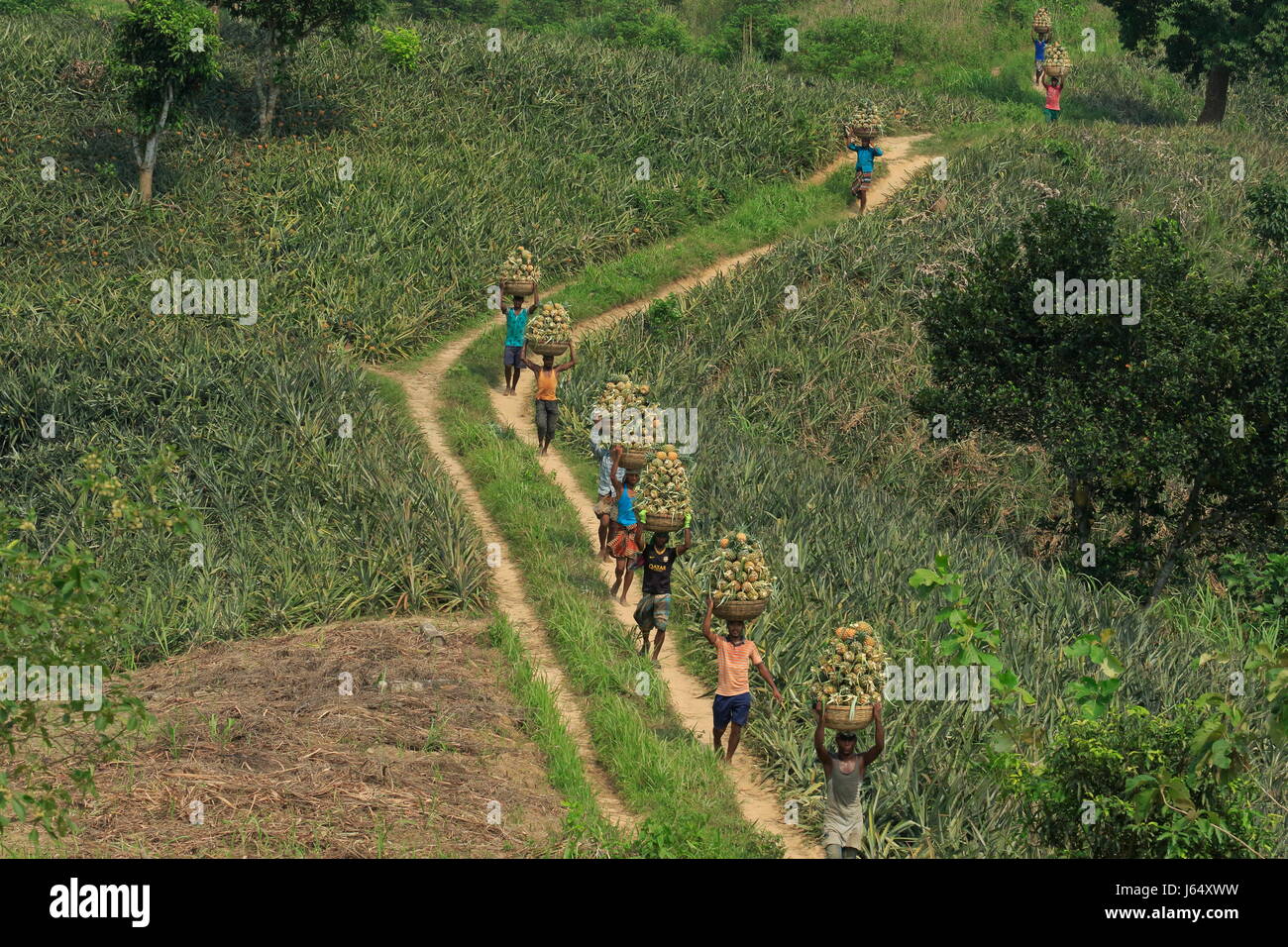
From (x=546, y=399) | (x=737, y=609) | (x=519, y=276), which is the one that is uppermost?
(x=519, y=276)

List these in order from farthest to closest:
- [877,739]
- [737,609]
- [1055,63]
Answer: [1055,63]
[737,609]
[877,739]

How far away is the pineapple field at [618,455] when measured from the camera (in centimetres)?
1072

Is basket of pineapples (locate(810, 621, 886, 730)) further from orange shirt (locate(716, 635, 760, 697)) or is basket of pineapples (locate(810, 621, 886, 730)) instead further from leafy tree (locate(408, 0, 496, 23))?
leafy tree (locate(408, 0, 496, 23))

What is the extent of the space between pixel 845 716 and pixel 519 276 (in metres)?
11.6

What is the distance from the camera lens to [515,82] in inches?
1304

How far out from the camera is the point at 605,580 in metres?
15.9

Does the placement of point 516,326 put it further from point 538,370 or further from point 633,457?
point 633,457

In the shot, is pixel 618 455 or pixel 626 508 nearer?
pixel 626 508

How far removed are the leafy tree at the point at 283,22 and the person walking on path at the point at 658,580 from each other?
17596 millimetres

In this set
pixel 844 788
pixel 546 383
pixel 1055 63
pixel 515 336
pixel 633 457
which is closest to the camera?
pixel 844 788

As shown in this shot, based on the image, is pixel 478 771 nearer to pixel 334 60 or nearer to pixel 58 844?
pixel 58 844

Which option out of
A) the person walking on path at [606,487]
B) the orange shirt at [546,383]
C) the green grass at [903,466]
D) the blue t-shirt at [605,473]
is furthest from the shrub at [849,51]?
the person walking on path at [606,487]

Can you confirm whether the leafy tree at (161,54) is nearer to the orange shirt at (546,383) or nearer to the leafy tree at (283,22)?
the leafy tree at (283,22)

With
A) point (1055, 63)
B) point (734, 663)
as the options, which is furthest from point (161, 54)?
point (1055, 63)
